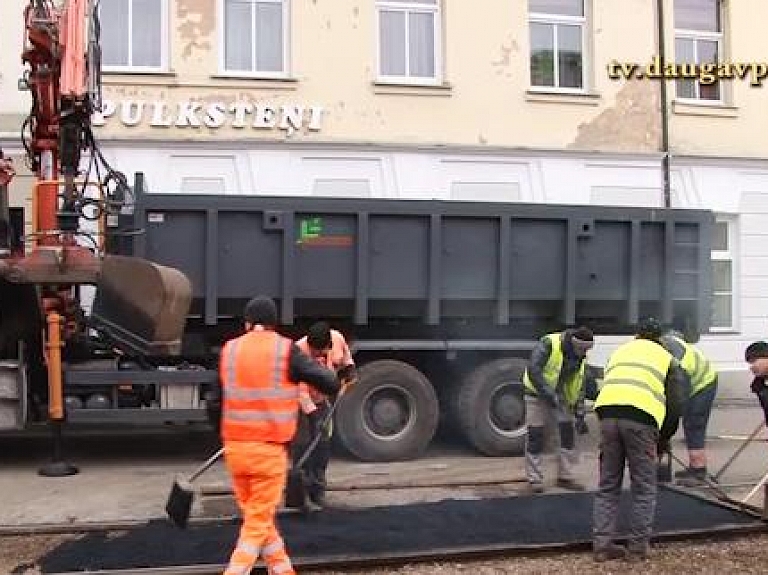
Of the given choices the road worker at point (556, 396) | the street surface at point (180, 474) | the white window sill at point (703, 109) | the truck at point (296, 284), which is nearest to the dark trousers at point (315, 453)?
the street surface at point (180, 474)

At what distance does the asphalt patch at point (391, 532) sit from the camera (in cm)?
606

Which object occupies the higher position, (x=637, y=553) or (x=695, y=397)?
(x=695, y=397)

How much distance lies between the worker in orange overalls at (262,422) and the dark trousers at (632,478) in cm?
197

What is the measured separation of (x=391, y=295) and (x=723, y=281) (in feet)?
25.6

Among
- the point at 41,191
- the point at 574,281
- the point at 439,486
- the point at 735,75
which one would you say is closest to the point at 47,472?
the point at 41,191

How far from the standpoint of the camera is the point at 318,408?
780 cm

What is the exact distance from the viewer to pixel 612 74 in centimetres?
1551

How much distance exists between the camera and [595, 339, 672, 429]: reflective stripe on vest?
6059 millimetres

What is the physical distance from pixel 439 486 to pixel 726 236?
9.24m

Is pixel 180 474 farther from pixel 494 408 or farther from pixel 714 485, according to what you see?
pixel 714 485

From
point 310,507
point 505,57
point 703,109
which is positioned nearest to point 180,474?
point 310,507

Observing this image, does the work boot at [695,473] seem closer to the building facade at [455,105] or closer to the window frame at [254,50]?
the building facade at [455,105]

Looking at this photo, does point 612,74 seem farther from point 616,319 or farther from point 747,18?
point 616,319

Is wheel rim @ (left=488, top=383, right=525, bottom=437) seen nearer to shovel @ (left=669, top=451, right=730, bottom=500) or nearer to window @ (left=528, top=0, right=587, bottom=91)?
shovel @ (left=669, top=451, right=730, bottom=500)
